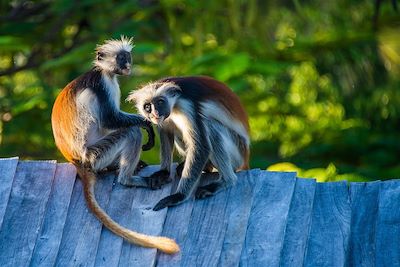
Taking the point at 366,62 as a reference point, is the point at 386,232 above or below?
above

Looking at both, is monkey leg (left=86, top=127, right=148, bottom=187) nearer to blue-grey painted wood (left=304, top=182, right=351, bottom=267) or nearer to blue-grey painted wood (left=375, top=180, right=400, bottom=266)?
blue-grey painted wood (left=304, top=182, right=351, bottom=267)

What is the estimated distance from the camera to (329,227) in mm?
7043

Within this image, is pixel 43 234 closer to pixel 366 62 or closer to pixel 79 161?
pixel 79 161

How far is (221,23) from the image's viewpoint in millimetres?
17438

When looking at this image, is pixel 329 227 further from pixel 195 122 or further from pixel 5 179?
pixel 5 179

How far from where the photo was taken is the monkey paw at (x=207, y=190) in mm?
7656

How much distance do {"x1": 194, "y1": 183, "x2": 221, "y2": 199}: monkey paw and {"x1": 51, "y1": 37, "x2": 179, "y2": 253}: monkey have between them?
521 mm

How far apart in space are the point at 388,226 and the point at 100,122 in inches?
113

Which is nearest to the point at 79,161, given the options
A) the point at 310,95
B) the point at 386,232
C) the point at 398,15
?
the point at 386,232

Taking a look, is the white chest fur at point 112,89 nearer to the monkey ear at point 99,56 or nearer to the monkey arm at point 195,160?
the monkey ear at point 99,56

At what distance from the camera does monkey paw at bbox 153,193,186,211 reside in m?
7.46

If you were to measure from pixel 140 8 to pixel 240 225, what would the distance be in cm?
895

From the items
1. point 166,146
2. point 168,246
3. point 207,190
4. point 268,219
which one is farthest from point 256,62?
point 168,246

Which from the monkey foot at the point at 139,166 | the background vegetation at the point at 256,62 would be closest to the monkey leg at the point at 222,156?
the monkey foot at the point at 139,166
